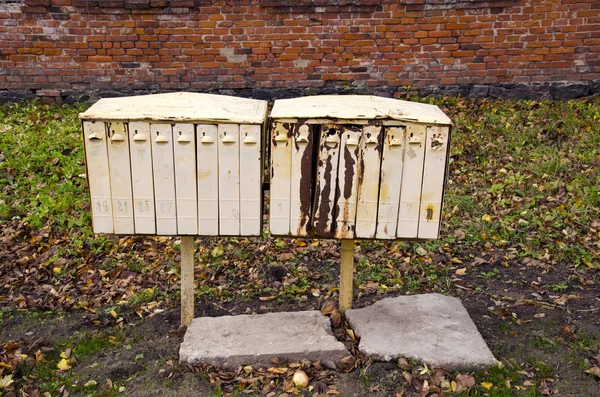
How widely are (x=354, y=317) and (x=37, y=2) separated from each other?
6.12 meters

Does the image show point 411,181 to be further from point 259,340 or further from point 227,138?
point 259,340

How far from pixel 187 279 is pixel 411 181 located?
156cm

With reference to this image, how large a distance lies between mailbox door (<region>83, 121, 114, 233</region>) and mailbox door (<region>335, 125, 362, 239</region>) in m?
1.33

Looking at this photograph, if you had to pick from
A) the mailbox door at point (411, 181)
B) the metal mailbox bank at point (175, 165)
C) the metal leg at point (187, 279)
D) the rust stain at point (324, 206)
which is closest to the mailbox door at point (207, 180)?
the metal mailbox bank at point (175, 165)

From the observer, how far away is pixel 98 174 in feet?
10.4

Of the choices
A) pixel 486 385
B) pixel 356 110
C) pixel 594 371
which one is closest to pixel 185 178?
pixel 356 110

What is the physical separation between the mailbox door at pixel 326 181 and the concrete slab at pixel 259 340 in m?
0.64

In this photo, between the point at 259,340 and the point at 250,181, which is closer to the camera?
the point at 250,181

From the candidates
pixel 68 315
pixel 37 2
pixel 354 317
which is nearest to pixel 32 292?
pixel 68 315

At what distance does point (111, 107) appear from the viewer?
3.14 m

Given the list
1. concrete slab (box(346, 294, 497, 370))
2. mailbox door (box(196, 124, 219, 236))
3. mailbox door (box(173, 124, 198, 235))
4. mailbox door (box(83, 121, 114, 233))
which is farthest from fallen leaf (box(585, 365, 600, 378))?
mailbox door (box(83, 121, 114, 233))

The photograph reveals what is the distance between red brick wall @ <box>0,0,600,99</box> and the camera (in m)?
7.20

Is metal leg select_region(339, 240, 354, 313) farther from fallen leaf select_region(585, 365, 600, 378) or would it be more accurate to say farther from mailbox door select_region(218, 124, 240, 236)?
fallen leaf select_region(585, 365, 600, 378)

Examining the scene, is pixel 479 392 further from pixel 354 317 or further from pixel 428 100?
pixel 428 100
